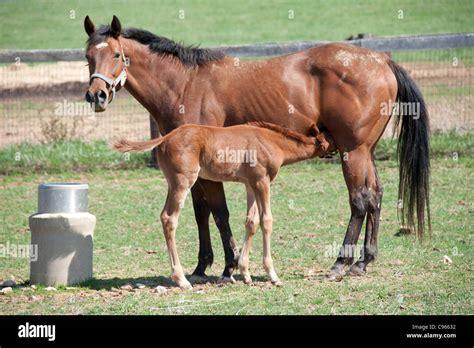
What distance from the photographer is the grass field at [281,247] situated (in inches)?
309

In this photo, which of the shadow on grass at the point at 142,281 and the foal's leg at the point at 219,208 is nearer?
the shadow on grass at the point at 142,281

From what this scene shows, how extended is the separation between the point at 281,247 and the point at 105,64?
319cm

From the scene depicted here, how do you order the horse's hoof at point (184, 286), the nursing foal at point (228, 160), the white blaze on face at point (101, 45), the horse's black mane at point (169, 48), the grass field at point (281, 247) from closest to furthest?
the grass field at point (281, 247) < the nursing foal at point (228, 160) < the horse's hoof at point (184, 286) < the white blaze on face at point (101, 45) < the horse's black mane at point (169, 48)

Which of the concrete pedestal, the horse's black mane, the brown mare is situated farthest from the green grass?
the concrete pedestal

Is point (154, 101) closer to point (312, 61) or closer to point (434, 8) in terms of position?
point (312, 61)

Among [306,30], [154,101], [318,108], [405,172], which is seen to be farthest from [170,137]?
[306,30]

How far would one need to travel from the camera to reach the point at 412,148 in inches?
382

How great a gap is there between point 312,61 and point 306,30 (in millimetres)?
20737

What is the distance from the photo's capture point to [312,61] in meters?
9.55

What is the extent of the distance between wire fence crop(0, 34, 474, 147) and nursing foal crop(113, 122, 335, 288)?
6501mm

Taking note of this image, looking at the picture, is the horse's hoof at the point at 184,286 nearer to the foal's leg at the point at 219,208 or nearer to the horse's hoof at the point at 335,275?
the foal's leg at the point at 219,208

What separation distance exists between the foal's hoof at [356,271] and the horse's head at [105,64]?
3140 mm

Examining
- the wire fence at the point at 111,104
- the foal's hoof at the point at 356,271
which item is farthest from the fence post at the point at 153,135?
the foal's hoof at the point at 356,271

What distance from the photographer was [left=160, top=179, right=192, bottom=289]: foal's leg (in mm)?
8406
